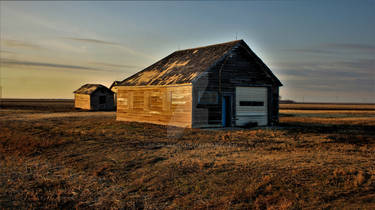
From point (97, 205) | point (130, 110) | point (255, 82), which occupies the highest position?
point (255, 82)

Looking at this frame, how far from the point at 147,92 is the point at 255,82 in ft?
27.1

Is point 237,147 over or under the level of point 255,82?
under

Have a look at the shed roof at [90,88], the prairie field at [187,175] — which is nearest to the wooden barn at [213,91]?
the prairie field at [187,175]

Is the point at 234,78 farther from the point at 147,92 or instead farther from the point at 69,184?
the point at 69,184

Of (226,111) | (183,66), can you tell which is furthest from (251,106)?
(183,66)

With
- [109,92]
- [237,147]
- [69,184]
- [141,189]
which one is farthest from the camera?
[109,92]

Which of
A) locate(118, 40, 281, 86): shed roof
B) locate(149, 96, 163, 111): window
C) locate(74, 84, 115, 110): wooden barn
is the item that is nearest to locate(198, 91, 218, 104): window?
locate(118, 40, 281, 86): shed roof

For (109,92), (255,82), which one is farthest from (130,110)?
(109,92)

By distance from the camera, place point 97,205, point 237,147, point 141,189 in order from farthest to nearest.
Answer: point 237,147 < point 141,189 < point 97,205

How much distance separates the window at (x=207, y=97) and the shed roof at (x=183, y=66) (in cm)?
123

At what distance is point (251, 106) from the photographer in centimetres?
2362

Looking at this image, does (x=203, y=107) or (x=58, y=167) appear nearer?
(x=58, y=167)

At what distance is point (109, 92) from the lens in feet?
182

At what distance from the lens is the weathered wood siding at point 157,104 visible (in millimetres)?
21625
